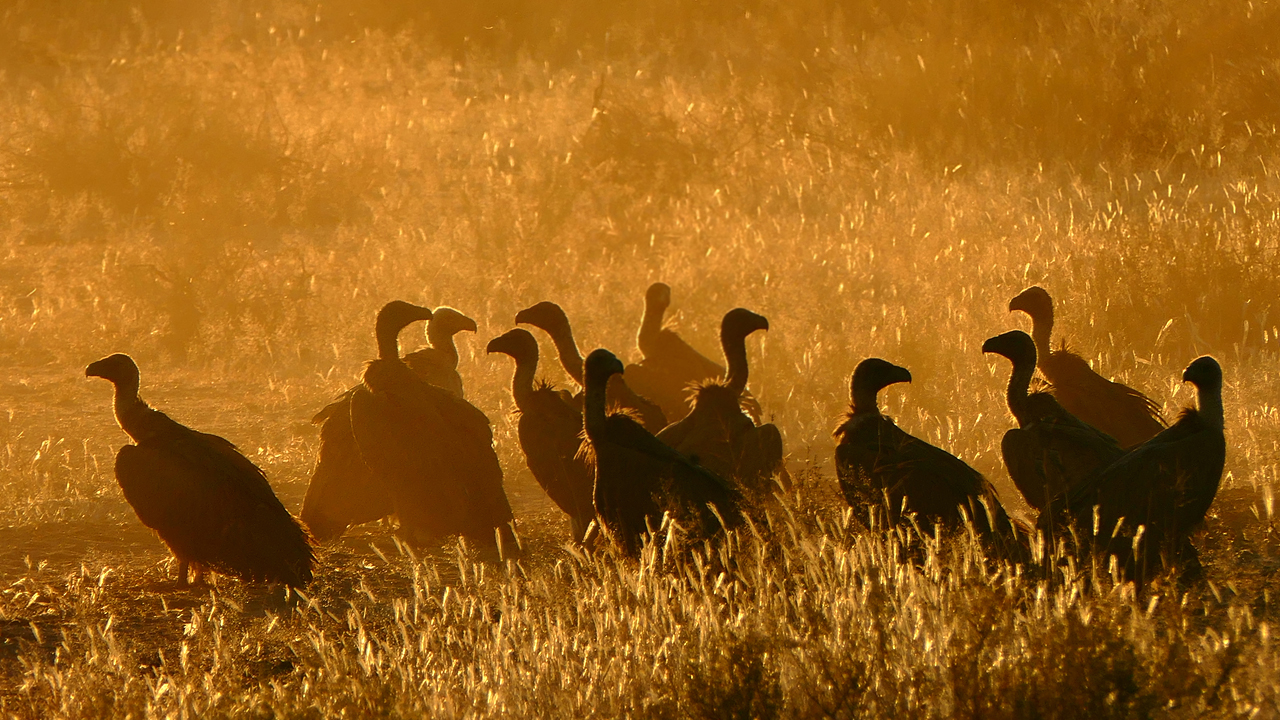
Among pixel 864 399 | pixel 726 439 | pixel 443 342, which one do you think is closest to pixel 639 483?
pixel 726 439

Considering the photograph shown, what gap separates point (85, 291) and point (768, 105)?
28.3 feet

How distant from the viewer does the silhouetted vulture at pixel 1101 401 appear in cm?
785

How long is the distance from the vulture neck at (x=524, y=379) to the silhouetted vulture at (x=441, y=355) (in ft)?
2.71

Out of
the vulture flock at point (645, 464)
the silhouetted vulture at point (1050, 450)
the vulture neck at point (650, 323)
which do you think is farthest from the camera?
the vulture neck at point (650, 323)

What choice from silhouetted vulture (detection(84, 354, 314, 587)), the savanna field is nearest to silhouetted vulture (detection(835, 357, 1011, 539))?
the savanna field

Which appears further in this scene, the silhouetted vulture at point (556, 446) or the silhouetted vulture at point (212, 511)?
the silhouetted vulture at point (556, 446)

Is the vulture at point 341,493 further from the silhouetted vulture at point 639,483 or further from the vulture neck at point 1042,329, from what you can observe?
the vulture neck at point 1042,329

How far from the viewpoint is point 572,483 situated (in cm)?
802

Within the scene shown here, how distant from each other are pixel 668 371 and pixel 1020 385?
3.07 m

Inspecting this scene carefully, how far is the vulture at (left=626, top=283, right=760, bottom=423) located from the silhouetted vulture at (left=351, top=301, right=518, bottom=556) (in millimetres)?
1629

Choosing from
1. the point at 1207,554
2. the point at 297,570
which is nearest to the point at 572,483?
the point at 297,570

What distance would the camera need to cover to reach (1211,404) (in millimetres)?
6527

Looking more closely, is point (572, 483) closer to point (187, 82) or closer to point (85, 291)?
point (85, 291)

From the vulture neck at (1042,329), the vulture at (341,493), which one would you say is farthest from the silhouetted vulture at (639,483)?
the vulture neck at (1042,329)
